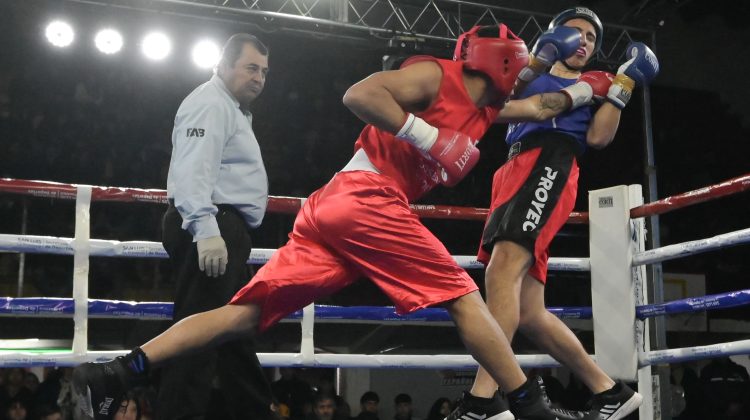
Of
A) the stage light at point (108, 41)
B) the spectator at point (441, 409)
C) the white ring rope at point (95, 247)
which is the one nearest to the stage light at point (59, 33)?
the stage light at point (108, 41)

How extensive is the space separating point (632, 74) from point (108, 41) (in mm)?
6464

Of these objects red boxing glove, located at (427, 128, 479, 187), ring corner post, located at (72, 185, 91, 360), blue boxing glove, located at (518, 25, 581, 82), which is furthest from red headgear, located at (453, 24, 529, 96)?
ring corner post, located at (72, 185, 91, 360)

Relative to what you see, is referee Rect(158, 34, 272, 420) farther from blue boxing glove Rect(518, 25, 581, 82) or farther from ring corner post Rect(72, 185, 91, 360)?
blue boxing glove Rect(518, 25, 581, 82)

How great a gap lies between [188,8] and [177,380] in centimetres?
423

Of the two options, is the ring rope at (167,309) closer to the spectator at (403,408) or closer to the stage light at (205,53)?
the spectator at (403,408)

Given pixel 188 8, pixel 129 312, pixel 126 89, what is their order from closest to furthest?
pixel 129 312 < pixel 188 8 < pixel 126 89

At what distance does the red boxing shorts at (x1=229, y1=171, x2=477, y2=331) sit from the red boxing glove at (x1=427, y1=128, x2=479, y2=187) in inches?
5.7

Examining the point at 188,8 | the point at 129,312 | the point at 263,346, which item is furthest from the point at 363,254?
the point at 263,346

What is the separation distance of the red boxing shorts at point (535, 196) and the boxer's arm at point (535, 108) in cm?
12

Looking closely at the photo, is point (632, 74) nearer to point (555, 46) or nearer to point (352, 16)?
point (555, 46)

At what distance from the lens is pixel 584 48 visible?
2.62m

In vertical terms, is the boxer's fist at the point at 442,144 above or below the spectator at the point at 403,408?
above

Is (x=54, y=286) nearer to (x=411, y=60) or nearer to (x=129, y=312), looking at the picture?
(x=129, y=312)

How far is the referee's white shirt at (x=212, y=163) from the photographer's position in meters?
2.22
